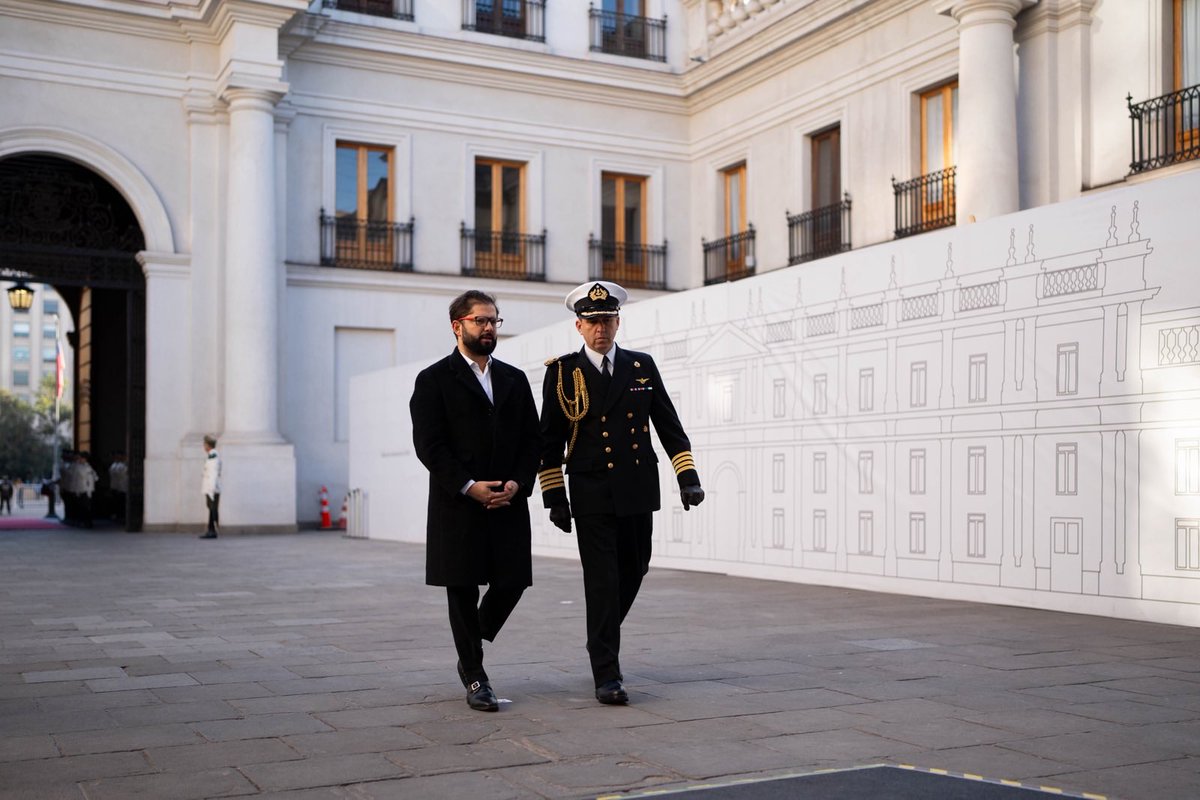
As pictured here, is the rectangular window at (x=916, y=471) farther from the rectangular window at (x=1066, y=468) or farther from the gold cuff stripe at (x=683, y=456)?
the gold cuff stripe at (x=683, y=456)

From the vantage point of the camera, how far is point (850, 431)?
11758 millimetres

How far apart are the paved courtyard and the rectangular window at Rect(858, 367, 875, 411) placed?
1619mm

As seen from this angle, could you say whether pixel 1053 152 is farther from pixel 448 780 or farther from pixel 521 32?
pixel 448 780

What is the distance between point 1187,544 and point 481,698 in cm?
529

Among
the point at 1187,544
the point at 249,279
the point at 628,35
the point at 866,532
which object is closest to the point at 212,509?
the point at 249,279

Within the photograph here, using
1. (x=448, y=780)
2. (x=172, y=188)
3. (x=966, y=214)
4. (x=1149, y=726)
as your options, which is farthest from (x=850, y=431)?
(x=172, y=188)

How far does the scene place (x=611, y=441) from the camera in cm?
650

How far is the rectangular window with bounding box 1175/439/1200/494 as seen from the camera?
8773mm

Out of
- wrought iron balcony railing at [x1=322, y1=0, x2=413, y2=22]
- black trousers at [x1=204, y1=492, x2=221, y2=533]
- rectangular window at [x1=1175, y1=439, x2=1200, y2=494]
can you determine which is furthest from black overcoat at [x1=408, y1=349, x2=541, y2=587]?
wrought iron balcony railing at [x1=322, y1=0, x2=413, y2=22]

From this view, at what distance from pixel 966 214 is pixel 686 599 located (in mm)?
10840

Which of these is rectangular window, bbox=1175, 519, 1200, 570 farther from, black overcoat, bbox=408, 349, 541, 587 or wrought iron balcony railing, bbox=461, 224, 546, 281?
wrought iron balcony railing, bbox=461, 224, 546, 281

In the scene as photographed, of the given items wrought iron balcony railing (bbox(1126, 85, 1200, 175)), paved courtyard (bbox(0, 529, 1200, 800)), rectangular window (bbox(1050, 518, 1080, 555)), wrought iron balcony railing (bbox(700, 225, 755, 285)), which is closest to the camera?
paved courtyard (bbox(0, 529, 1200, 800))

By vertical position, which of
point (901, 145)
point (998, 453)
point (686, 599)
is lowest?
point (686, 599)

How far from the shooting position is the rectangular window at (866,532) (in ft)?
37.7
